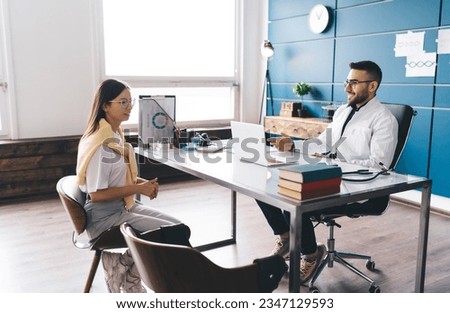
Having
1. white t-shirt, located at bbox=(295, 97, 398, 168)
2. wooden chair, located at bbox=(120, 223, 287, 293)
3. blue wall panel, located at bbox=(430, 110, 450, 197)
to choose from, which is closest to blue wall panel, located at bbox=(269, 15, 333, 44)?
blue wall panel, located at bbox=(430, 110, 450, 197)

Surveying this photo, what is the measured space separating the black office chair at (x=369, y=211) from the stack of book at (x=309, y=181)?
73cm

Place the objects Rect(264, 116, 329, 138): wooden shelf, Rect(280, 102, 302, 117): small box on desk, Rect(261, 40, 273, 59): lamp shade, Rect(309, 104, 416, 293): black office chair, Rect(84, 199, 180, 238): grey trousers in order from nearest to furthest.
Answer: Rect(84, 199, 180, 238): grey trousers, Rect(309, 104, 416, 293): black office chair, Rect(264, 116, 329, 138): wooden shelf, Rect(280, 102, 302, 117): small box on desk, Rect(261, 40, 273, 59): lamp shade

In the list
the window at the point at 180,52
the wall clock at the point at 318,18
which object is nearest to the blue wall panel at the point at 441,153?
the wall clock at the point at 318,18

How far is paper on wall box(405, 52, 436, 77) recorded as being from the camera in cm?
403

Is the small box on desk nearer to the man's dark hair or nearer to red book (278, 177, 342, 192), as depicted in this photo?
the man's dark hair

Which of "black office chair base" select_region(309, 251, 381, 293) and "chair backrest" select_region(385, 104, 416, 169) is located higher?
"chair backrest" select_region(385, 104, 416, 169)

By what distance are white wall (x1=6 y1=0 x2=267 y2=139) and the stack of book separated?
377cm

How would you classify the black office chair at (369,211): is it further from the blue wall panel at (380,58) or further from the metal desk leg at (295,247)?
the blue wall panel at (380,58)

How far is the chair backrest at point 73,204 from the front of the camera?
2002 mm

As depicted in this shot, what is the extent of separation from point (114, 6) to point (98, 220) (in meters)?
3.78

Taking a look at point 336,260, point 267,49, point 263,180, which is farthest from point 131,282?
point 267,49

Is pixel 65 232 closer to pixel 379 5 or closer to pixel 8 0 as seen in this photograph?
pixel 8 0

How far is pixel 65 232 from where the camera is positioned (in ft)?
11.6

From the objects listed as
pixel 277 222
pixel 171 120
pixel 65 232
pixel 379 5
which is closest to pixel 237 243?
pixel 277 222
